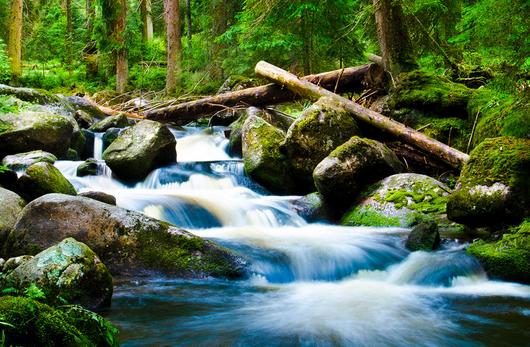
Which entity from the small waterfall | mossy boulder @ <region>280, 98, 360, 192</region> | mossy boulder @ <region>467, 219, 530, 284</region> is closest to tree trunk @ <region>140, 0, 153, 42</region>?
the small waterfall

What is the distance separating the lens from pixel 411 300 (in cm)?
520

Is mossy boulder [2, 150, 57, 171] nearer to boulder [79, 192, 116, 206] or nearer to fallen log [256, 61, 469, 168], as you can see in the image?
boulder [79, 192, 116, 206]

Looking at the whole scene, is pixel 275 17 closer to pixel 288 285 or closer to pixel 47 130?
pixel 47 130

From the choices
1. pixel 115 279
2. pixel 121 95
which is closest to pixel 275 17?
pixel 121 95

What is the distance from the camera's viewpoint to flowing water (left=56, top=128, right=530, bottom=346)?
4.16 m

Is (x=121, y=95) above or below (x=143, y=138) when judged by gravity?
above

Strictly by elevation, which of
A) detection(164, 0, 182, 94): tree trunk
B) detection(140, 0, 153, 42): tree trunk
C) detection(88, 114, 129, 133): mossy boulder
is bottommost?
detection(88, 114, 129, 133): mossy boulder

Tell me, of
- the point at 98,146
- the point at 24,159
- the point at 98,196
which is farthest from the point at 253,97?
the point at 98,196

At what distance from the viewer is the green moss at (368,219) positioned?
8.21 m

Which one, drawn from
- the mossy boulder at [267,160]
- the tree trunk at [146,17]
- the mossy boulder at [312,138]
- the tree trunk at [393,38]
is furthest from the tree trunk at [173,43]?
the mossy boulder at [312,138]

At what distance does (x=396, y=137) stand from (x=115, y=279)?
6.77 m

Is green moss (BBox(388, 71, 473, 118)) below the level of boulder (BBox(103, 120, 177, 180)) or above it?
above

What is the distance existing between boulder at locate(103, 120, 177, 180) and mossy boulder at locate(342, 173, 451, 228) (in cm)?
485

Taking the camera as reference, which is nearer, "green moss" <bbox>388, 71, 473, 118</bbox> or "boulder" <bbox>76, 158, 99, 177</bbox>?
"green moss" <bbox>388, 71, 473, 118</bbox>
